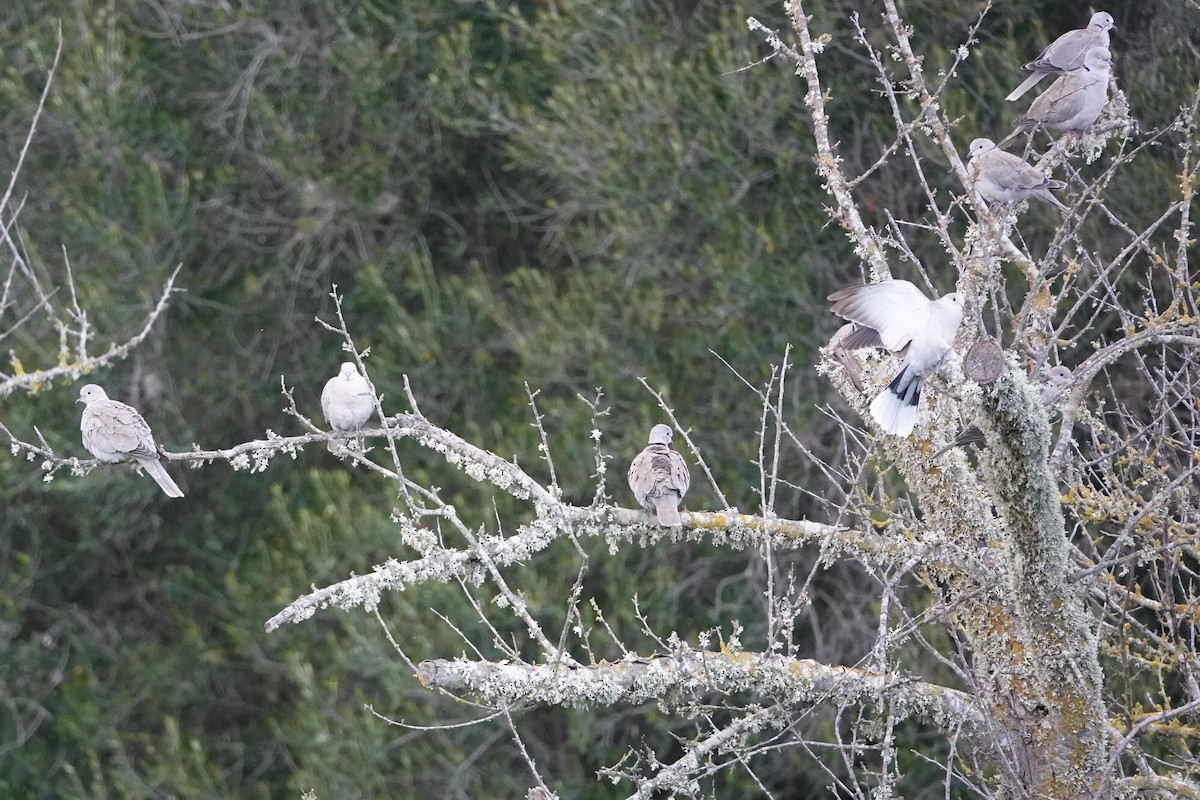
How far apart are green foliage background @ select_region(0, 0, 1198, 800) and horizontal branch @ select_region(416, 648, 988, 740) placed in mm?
4079

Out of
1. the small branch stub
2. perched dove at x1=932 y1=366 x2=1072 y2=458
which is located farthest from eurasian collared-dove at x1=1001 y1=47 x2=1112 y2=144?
the small branch stub

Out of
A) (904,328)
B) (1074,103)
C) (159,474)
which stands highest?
(1074,103)

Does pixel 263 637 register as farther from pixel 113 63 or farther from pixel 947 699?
pixel 947 699

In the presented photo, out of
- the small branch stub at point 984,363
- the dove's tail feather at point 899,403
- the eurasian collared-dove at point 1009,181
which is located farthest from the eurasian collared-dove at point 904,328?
the eurasian collared-dove at point 1009,181

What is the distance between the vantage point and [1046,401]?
3348mm

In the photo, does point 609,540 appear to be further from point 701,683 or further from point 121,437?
point 121,437

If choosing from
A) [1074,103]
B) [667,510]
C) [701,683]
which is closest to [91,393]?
[667,510]

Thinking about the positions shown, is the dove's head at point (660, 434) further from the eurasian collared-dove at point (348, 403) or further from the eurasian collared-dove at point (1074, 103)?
the eurasian collared-dove at point (1074, 103)

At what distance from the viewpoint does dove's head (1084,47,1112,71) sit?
16.0 ft

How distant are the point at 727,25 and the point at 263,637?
16.2 ft

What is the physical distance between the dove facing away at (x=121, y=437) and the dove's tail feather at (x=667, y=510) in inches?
77.0

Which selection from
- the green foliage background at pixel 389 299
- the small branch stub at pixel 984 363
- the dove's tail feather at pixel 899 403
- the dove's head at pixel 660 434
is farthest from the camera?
the green foliage background at pixel 389 299

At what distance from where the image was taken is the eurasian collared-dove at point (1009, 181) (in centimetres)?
458

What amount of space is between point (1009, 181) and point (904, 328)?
46.4 inches
